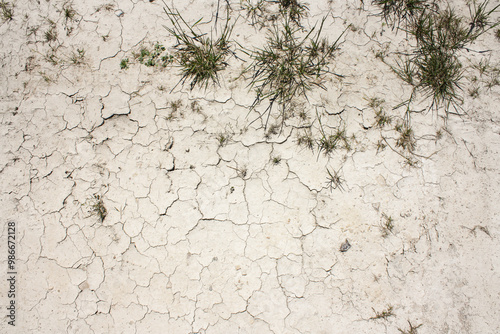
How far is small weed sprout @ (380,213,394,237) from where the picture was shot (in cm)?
245

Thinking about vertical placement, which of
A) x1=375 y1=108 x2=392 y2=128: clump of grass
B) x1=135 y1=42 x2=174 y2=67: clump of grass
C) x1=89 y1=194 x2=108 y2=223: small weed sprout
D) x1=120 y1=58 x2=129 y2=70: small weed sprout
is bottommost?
x1=89 y1=194 x2=108 y2=223: small weed sprout

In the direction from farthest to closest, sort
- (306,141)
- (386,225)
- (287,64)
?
(287,64)
(306,141)
(386,225)

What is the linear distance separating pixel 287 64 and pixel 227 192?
128cm

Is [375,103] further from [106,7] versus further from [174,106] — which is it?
[106,7]

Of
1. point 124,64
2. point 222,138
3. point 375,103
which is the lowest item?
point 222,138

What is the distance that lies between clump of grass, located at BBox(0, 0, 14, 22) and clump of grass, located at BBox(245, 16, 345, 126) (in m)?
2.27

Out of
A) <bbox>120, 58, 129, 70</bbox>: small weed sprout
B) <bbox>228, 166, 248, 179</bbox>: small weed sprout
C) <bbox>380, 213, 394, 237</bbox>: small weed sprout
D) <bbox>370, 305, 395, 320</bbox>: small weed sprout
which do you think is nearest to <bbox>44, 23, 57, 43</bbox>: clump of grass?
<bbox>120, 58, 129, 70</bbox>: small weed sprout

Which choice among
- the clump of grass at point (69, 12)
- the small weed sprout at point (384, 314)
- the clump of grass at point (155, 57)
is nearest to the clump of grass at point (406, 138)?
the small weed sprout at point (384, 314)

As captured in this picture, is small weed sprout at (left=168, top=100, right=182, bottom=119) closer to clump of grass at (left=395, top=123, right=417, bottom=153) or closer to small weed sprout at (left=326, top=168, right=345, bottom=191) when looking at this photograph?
small weed sprout at (left=326, top=168, right=345, bottom=191)

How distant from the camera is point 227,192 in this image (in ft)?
8.22

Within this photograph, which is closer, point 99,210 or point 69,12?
point 99,210

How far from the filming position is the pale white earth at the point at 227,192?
2344 mm

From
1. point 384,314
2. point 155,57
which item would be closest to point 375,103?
point 384,314

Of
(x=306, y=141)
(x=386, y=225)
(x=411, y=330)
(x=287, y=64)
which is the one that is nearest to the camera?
(x=411, y=330)
